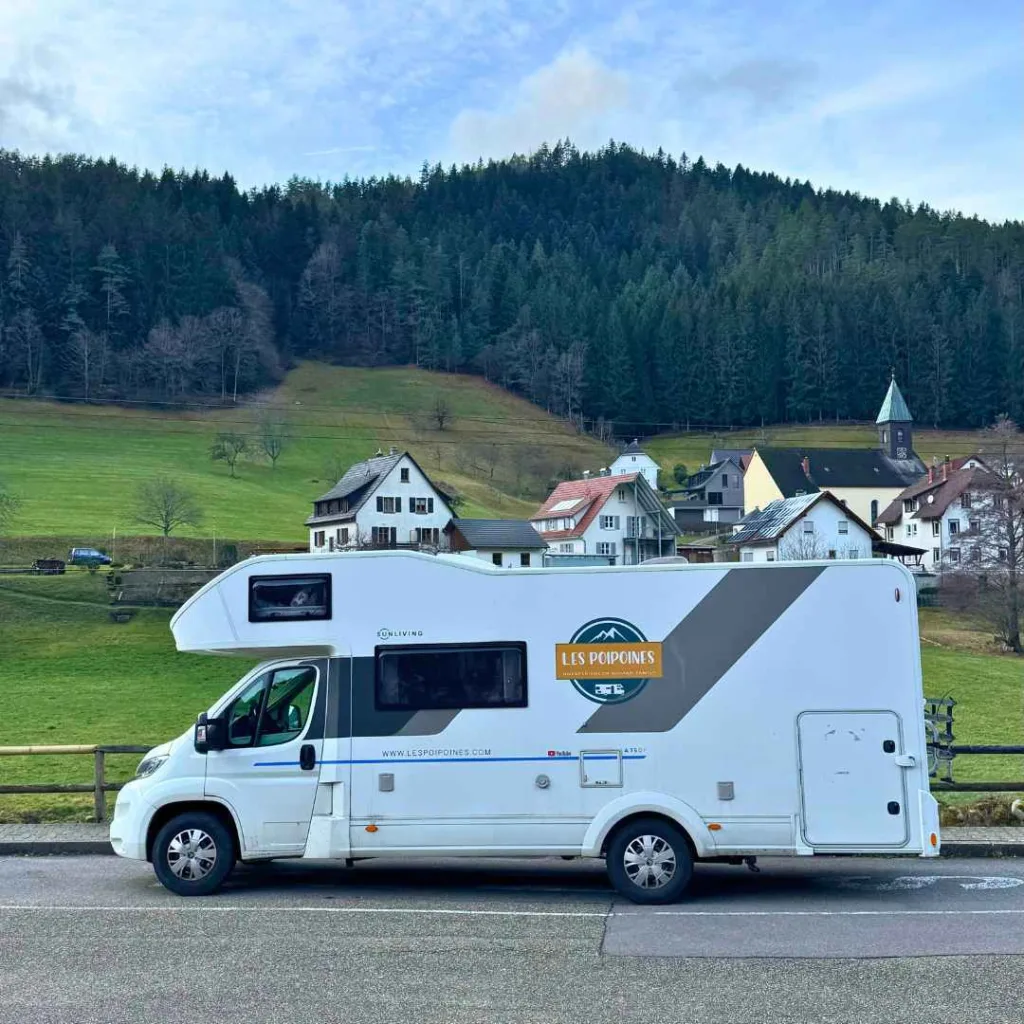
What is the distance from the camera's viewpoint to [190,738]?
37.6 ft

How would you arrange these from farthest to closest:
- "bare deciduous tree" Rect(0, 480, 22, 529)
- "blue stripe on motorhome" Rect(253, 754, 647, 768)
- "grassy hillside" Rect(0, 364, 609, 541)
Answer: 1. "grassy hillside" Rect(0, 364, 609, 541)
2. "bare deciduous tree" Rect(0, 480, 22, 529)
3. "blue stripe on motorhome" Rect(253, 754, 647, 768)

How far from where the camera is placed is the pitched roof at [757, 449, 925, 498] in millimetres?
106625

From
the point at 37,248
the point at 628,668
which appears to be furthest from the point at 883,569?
the point at 37,248

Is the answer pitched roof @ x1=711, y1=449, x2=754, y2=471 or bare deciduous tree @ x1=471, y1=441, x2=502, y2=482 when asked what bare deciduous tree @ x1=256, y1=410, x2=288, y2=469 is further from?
pitched roof @ x1=711, y1=449, x2=754, y2=471

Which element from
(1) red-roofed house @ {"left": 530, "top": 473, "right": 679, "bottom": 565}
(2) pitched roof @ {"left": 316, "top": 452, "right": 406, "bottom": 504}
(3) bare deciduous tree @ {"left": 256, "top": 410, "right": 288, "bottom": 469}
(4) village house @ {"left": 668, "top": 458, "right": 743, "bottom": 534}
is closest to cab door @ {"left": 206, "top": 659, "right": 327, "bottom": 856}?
(2) pitched roof @ {"left": 316, "top": 452, "right": 406, "bottom": 504}

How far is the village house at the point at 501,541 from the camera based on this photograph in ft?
234

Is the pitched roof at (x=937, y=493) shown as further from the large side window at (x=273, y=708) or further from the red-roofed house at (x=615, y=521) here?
the large side window at (x=273, y=708)

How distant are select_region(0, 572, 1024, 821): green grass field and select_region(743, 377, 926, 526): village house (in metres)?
47.8

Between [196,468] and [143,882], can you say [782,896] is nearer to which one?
[143,882]

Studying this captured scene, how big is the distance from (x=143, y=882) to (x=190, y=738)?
169 cm

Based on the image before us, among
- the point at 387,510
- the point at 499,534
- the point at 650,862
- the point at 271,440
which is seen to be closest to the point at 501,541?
the point at 499,534

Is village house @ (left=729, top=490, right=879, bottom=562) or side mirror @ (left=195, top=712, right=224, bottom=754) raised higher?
village house @ (left=729, top=490, right=879, bottom=562)

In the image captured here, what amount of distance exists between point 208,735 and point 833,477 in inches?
4116

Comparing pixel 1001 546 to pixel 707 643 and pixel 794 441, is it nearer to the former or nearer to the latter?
pixel 707 643
